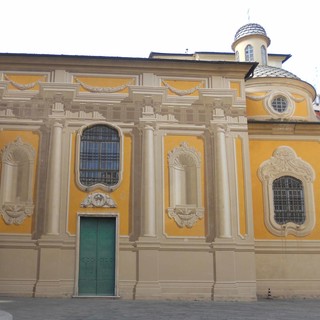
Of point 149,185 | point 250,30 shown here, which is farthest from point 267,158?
point 250,30

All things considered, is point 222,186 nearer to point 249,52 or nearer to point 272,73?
point 272,73

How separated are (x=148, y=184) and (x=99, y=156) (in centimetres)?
197

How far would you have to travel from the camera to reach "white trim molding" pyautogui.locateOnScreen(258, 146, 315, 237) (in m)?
17.2

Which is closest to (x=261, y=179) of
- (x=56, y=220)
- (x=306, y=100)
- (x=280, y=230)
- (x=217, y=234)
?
(x=280, y=230)

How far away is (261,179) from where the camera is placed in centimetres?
1761

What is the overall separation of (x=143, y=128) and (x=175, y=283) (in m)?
5.22

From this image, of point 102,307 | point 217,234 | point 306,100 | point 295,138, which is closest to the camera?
point 102,307

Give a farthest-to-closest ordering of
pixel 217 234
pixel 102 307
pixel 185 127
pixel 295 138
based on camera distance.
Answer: pixel 295 138, pixel 185 127, pixel 217 234, pixel 102 307

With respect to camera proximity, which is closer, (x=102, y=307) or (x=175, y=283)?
(x=102, y=307)

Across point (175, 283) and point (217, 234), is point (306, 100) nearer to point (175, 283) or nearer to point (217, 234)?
point (217, 234)

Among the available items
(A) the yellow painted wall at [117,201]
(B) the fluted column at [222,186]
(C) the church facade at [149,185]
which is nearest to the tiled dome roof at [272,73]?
(C) the church facade at [149,185]

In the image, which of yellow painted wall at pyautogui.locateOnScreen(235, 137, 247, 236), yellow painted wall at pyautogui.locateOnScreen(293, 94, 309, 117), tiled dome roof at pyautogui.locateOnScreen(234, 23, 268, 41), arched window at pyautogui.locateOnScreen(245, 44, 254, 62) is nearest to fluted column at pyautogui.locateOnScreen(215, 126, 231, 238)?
yellow painted wall at pyautogui.locateOnScreen(235, 137, 247, 236)

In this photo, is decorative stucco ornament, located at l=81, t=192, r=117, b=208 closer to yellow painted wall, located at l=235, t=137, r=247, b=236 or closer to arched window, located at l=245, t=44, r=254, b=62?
yellow painted wall, located at l=235, t=137, r=247, b=236

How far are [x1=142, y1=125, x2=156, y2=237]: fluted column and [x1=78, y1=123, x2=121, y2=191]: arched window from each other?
0.89 meters
